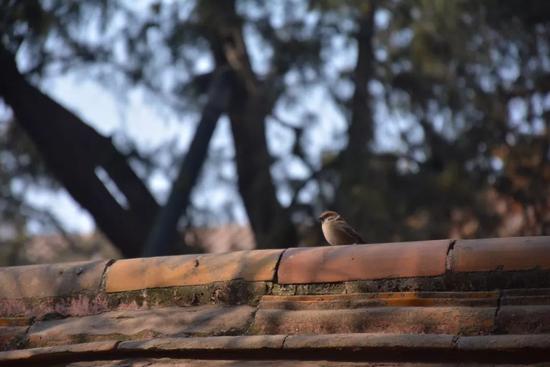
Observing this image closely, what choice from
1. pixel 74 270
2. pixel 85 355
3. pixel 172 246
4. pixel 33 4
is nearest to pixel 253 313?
pixel 85 355

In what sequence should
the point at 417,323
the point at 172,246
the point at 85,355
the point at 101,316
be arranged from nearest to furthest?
1. the point at 417,323
2. the point at 85,355
3. the point at 101,316
4. the point at 172,246

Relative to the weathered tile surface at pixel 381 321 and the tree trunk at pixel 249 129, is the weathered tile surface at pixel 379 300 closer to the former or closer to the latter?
the weathered tile surface at pixel 381 321

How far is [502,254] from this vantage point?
370 centimetres

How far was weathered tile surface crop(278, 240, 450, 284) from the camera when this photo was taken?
12.6 ft

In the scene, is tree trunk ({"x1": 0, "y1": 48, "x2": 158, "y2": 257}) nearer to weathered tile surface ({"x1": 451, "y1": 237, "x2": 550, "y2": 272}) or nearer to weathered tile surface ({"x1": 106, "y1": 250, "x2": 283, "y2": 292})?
weathered tile surface ({"x1": 106, "y1": 250, "x2": 283, "y2": 292})

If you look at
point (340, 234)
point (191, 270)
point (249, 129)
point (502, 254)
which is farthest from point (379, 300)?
point (249, 129)

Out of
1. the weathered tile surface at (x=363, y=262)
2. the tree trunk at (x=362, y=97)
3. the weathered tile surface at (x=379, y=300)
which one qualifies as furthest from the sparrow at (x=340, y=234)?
the tree trunk at (x=362, y=97)

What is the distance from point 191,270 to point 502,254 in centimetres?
124

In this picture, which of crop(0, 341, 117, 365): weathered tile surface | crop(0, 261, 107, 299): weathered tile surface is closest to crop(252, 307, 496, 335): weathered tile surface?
crop(0, 341, 117, 365): weathered tile surface

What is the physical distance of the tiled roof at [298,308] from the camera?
3.54 metres

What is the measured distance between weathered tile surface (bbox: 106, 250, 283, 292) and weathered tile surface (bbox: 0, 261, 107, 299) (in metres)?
0.09

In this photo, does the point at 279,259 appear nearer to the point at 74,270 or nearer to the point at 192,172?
the point at 74,270

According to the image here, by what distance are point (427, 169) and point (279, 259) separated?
960cm

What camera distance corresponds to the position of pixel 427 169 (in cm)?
1355
